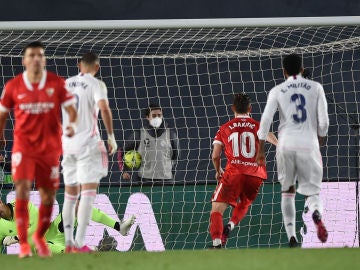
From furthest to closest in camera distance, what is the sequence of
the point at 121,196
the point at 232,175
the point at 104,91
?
the point at 121,196 < the point at 232,175 < the point at 104,91

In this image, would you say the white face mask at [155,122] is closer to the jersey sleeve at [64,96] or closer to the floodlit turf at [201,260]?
the floodlit turf at [201,260]

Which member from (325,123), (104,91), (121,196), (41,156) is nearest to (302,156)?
(325,123)

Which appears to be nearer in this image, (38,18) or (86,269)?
(86,269)

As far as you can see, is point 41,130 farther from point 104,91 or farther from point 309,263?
point 309,263

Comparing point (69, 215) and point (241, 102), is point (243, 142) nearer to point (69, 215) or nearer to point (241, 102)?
point (241, 102)

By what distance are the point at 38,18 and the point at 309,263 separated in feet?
34.9

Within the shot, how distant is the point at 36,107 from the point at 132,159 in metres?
4.81

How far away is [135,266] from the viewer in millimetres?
6863

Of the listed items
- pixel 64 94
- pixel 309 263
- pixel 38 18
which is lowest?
pixel 309 263

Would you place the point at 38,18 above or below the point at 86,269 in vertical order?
above

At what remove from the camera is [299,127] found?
8836 millimetres

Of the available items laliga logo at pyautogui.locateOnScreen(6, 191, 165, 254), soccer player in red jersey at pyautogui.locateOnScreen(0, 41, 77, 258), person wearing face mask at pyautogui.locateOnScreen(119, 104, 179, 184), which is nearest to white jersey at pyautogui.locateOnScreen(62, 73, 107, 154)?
soccer player in red jersey at pyautogui.locateOnScreen(0, 41, 77, 258)

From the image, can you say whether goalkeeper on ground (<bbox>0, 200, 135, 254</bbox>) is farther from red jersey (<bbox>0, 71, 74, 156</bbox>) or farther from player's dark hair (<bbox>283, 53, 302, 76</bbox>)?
red jersey (<bbox>0, 71, 74, 156</bbox>)

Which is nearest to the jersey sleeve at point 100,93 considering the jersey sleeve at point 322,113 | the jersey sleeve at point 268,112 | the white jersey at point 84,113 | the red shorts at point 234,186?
the white jersey at point 84,113
